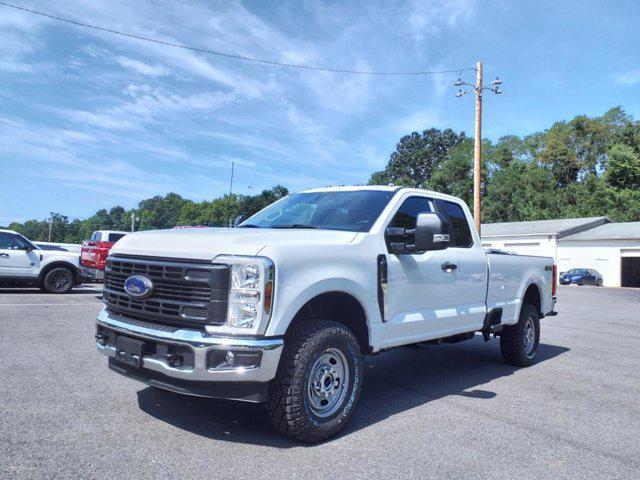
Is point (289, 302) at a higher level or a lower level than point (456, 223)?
lower

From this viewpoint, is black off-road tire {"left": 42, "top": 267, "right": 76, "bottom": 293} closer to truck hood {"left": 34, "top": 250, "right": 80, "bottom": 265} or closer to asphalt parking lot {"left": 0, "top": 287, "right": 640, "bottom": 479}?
truck hood {"left": 34, "top": 250, "right": 80, "bottom": 265}

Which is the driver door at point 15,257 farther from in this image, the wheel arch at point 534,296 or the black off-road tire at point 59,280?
the wheel arch at point 534,296

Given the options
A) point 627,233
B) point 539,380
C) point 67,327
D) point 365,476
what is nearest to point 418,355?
point 539,380

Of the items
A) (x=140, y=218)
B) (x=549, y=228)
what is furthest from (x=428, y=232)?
(x=140, y=218)

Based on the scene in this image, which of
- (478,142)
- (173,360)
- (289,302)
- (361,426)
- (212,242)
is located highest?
(478,142)

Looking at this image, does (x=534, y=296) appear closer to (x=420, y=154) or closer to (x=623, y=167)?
(x=623, y=167)

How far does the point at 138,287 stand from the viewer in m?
4.06

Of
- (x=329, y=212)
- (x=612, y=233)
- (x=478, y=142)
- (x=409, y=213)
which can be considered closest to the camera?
(x=329, y=212)

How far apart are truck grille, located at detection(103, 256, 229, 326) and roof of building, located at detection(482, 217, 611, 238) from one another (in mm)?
42779

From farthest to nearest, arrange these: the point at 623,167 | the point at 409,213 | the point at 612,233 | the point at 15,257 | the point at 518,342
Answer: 1. the point at 623,167
2. the point at 612,233
3. the point at 15,257
4. the point at 518,342
5. the point at 409,213

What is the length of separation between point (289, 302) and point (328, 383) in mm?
879

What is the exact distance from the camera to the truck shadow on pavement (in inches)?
168

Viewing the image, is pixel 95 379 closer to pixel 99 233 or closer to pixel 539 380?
pixel 539 380

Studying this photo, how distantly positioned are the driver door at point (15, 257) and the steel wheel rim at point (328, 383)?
13.2 m
